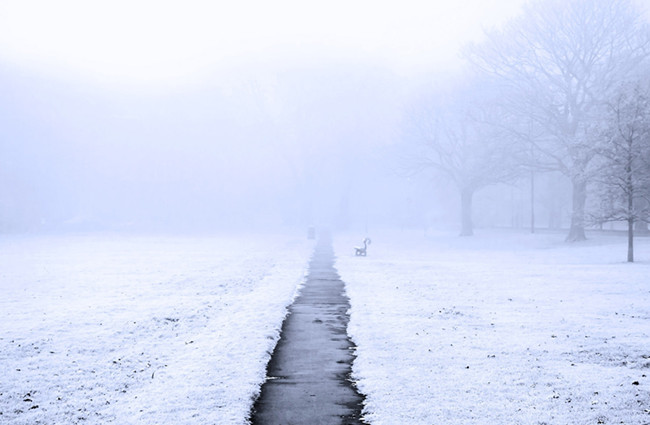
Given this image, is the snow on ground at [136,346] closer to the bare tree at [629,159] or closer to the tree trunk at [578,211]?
the bare tree at [629,159]

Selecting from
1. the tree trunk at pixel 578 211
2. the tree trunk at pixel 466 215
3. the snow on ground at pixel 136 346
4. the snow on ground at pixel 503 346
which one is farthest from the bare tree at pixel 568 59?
the snow on ground at pixel 136 346

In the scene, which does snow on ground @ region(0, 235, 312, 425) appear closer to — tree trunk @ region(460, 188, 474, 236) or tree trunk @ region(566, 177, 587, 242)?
tree trunk @ region(566, 177, 587, 242)

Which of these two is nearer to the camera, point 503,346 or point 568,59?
point 503,346

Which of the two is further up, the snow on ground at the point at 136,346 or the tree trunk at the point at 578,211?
the tree trunk at the point at 578,211

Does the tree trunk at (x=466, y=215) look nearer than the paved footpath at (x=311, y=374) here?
No

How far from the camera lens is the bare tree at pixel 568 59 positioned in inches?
1633

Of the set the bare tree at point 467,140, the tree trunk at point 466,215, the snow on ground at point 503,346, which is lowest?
the snow on ground at point 503,346

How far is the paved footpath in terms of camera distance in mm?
7590

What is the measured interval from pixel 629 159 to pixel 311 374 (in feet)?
78.4

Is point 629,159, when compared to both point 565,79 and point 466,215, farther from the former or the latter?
point 466,215

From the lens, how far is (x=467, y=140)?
6212 cm

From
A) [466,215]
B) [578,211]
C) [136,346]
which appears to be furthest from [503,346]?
[466,215]

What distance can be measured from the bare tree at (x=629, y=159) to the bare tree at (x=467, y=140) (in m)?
18.0

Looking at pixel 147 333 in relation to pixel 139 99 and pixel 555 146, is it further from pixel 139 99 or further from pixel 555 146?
pixel 139 99
